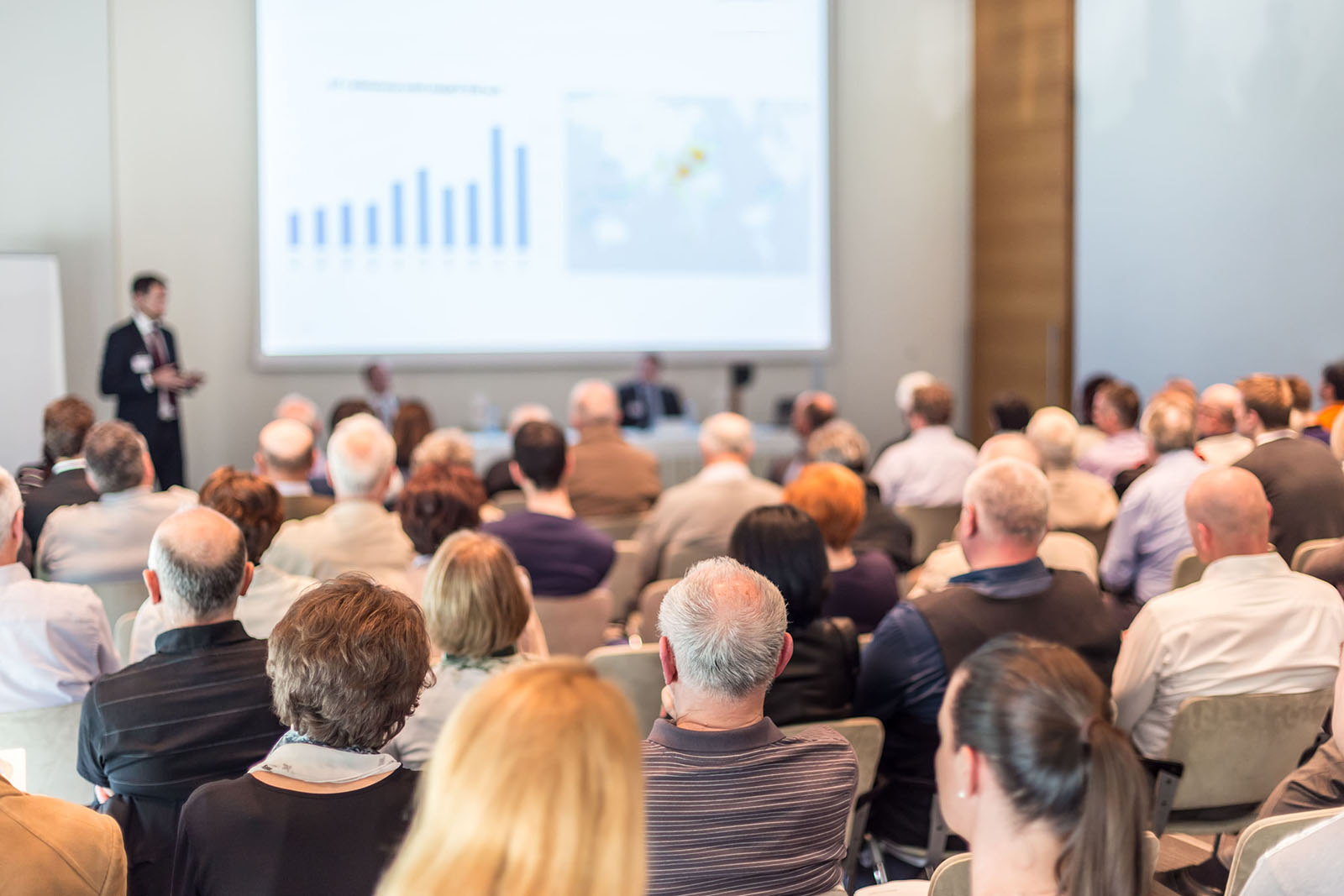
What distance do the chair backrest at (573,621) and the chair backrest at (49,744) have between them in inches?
55.8

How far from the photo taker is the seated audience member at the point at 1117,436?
5.69 metres

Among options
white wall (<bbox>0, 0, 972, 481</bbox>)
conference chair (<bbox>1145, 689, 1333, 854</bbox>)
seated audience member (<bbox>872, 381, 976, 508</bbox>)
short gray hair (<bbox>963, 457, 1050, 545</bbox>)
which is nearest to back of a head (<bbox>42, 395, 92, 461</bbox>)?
short gray hair (<bbox>963, 457, 1050, 545</bbox>)

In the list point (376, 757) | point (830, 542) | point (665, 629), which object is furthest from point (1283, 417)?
point (376, 757)

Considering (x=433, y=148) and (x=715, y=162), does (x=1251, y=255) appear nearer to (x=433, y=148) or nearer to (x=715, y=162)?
(x=715, y=162)

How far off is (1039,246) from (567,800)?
374 inches

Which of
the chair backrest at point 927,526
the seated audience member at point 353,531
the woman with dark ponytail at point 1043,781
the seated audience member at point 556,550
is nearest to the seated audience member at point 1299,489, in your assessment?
the chair backrest at point 927,526

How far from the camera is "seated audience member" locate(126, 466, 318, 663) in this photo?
111 inches

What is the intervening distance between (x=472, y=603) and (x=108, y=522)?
1.85m

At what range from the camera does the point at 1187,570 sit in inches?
147

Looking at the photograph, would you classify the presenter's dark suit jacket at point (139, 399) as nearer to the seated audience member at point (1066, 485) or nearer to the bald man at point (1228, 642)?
the seated audience member at point (1066, 485)

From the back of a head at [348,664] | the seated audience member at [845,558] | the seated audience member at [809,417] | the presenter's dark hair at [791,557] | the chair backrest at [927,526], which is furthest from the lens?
the seated audience member at [809,417]

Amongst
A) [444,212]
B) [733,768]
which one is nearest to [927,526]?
[733,768]

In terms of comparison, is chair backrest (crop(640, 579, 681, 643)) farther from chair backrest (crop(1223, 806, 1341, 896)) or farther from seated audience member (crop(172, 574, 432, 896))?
chair backrest (crop(1223, 806, 1341, 896))

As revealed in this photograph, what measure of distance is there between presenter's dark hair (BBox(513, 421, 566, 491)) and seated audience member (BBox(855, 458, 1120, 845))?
180 centimetres
